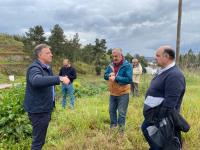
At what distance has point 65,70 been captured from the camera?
10320mm

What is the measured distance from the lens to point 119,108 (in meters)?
6.78

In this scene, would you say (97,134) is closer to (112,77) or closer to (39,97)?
(112,77)

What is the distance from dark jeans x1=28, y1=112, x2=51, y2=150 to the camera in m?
5.07

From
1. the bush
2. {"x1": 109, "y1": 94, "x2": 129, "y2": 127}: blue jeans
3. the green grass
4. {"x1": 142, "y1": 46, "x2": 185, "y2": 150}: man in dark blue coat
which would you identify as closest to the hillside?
the bush

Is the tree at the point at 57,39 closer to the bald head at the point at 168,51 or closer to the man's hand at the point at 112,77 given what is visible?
the man's hand at the point at 112,77

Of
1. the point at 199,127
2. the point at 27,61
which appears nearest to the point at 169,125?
the point at 199,127

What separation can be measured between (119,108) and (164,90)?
6.90 ft

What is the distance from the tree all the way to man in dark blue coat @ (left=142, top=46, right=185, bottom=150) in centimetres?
3514

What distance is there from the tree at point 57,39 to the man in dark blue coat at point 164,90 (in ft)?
115

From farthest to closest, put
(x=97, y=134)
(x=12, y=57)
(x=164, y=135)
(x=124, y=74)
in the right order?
1. (x=12, y=57)
2. (x=124, y=74)
3. (x=97, y=134)
4. (x=164, y=135)

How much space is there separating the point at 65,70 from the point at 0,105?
279cm

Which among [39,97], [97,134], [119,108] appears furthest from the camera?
[119,108]

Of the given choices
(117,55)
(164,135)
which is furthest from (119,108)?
(164,135)

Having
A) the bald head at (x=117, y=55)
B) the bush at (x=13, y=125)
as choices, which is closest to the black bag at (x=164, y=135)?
the bald head at (x=117, y=55)
